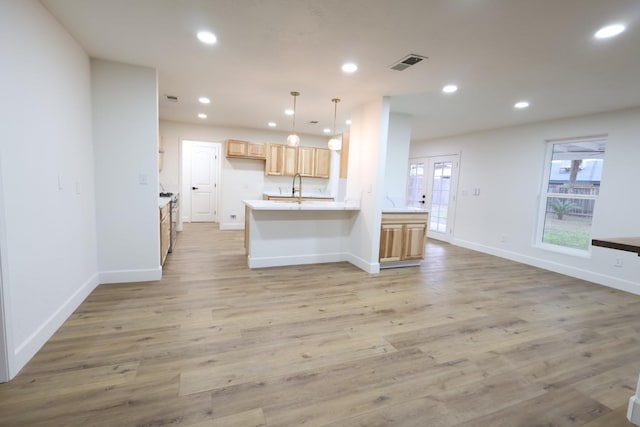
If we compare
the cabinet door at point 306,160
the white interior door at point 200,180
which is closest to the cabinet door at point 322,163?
the cabinet door at point 306,160

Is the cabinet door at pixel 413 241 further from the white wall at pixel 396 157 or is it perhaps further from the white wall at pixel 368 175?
the white wall at pixel 396 157

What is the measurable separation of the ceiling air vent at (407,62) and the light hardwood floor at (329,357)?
2434 mm

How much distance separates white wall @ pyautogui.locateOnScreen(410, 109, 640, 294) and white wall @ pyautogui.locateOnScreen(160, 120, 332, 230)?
320 centimetres

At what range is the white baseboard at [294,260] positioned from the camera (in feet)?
13.5

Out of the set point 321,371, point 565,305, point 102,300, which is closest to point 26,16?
point 102,300

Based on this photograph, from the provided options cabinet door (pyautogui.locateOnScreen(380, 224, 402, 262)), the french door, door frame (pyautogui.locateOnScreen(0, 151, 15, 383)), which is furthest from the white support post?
the french door

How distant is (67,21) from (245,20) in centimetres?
143

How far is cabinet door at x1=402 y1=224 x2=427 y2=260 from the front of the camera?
442 cm

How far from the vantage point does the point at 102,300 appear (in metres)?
2.84

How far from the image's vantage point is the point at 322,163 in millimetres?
7285

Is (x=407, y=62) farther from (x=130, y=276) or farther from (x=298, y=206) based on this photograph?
(x=130, y=276)

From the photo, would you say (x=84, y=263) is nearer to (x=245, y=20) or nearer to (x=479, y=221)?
(x=245, y=20)

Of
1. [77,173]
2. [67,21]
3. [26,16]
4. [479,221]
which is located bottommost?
[479,221]

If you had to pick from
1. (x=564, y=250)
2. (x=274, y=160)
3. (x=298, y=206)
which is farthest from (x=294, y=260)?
(x=564, y=250)
